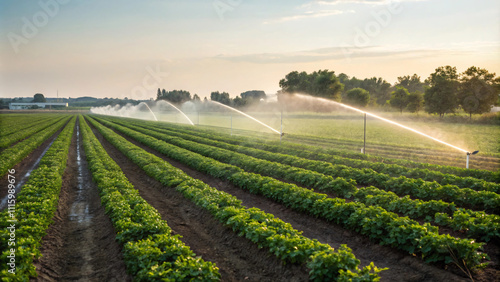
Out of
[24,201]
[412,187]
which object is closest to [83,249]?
[24,201]

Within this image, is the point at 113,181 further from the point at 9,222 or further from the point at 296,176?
the point at 296,176

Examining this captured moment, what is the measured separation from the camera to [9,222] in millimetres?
8812

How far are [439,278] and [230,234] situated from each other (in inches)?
217

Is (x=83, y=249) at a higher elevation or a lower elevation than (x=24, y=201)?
lower

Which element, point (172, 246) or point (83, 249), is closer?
point (172, 246)

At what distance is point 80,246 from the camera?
9492mm

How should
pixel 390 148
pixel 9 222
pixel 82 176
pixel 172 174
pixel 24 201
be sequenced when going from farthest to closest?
pixel 390 148, pixel 82 176, pixel 172 174, pixel 24 201, pixel 9 222

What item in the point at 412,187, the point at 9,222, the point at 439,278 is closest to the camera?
the point at 439,278

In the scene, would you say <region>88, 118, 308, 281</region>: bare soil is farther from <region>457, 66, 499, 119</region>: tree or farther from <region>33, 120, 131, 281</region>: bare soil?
<region>457, 66, 499, 119</region>: tree

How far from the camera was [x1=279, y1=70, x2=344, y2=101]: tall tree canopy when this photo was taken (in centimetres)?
8738

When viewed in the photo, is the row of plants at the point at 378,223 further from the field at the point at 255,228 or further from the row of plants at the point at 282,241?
the row of plants at the point at 282,241

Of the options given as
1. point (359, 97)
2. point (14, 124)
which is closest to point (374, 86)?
point (359, 97)

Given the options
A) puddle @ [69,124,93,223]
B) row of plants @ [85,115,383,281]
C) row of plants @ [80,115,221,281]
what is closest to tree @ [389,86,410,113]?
row of plants @ [85,115,383,281]

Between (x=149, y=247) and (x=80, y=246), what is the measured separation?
345cm
